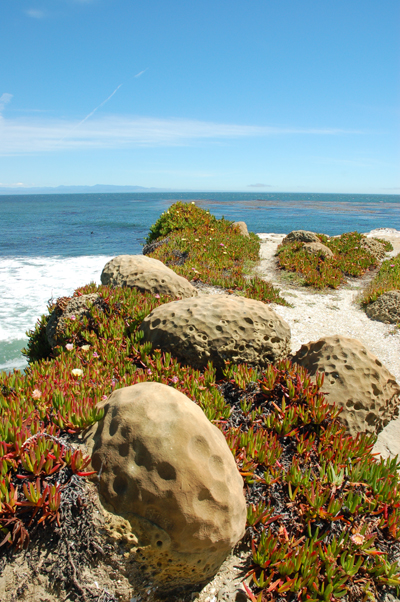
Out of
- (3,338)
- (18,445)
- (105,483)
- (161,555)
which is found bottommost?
(3,338)

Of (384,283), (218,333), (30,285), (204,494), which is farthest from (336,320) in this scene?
(30,285)

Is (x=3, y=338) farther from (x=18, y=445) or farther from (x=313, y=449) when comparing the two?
(x=313, y=449)

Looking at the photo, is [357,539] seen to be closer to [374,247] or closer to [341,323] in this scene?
[341,323]

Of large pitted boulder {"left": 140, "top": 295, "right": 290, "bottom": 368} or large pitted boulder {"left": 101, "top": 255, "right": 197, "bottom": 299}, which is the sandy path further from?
large pitted boulder {"left": 101, "top": 255, "right": 197, "bottom": 299}

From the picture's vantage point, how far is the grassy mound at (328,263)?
12.5 meters

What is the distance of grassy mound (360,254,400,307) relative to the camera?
412 inches

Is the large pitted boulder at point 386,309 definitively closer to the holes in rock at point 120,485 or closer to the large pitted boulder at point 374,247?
the large pitted boulder at point 374,247

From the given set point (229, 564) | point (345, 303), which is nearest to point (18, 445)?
point (229, 564)

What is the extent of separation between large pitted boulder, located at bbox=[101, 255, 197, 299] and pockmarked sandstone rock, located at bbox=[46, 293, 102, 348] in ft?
4.38

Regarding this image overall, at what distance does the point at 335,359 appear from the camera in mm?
5125

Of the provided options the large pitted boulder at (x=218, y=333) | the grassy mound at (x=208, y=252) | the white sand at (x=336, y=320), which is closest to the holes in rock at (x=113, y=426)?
the large pitted boulder at (x=218, y=333)

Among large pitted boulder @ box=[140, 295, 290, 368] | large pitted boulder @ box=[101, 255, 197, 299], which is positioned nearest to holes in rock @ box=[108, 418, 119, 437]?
large pitted boulder @ box=[140, 295, 290, 368]

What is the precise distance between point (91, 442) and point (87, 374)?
163 cm

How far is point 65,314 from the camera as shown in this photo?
659cm
